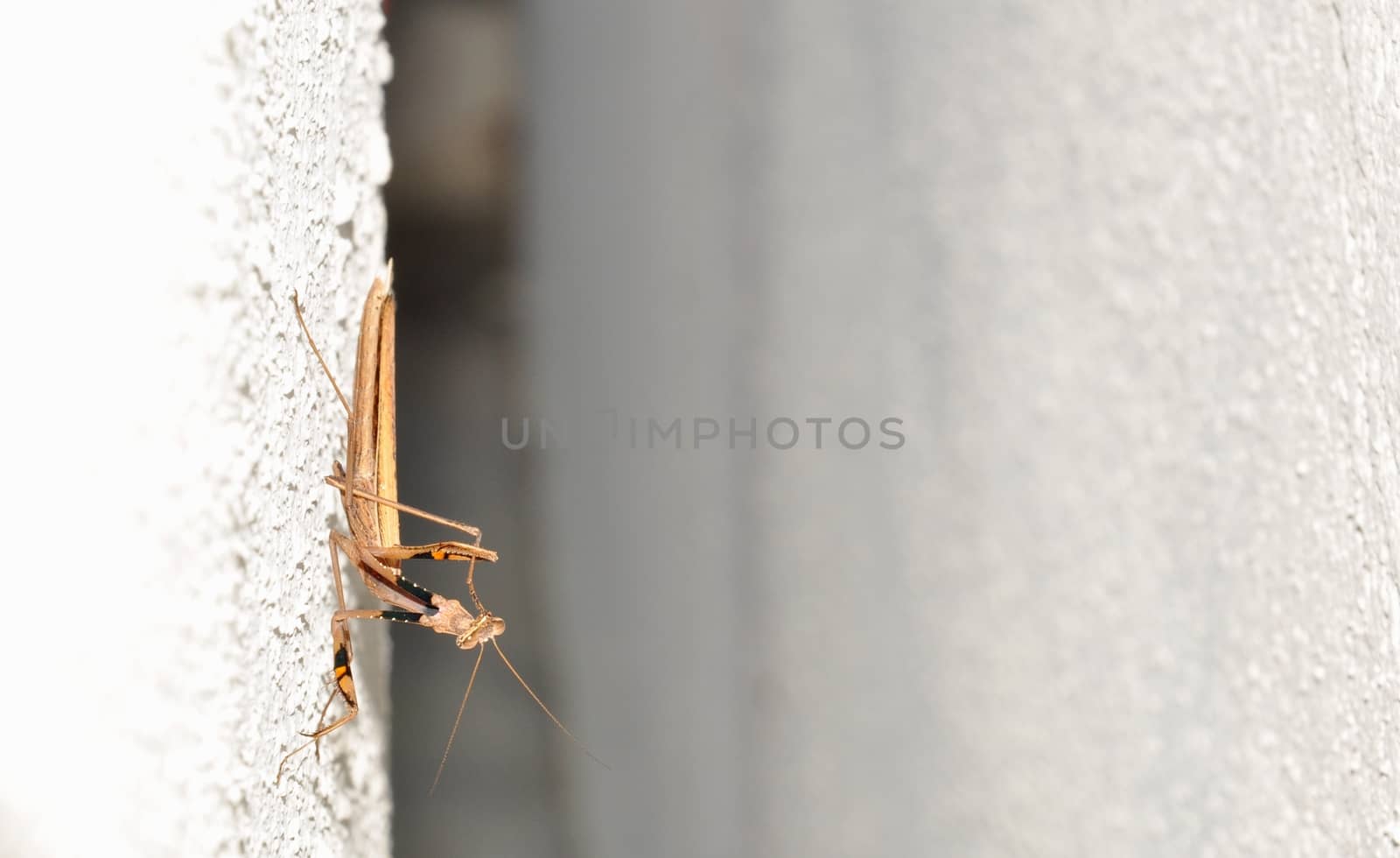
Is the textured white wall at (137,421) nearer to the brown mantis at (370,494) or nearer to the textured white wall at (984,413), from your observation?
the brown mantis at (370,494)

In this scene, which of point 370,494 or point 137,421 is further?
point 370,494

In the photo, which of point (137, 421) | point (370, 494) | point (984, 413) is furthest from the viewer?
point (984, 413)

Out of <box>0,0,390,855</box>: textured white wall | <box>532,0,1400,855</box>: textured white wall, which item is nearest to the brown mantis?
<box>0,0,390,855</box>: textured white wall

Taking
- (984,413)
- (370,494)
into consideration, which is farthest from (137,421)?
(984,413)

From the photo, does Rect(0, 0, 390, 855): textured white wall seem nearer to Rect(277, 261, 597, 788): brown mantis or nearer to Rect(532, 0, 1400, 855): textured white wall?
Rect(277, 261, 597, 788): brown mantis

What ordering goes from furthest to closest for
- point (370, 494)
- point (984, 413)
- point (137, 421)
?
point (984, 413)
point (370, 494)
point (137, 421)

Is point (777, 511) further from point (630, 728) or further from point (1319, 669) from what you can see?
point (1319, 669)

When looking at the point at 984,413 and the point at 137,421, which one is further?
the point at 984,413

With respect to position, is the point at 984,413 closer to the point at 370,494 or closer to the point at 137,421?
the point at 370,494
